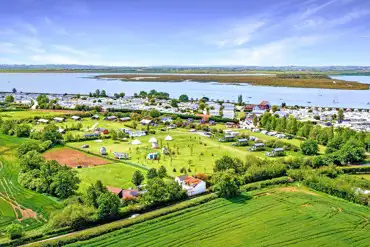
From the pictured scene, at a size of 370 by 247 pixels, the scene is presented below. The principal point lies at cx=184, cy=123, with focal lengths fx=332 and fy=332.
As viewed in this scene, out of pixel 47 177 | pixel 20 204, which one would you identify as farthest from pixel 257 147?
pixel 20 204

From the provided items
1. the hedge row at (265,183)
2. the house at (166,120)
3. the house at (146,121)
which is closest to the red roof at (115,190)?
the hedge row at (265,183)

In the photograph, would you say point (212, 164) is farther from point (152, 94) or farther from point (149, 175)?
point (152, 94)

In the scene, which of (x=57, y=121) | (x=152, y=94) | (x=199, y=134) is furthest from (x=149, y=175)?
(x=152, y=94)

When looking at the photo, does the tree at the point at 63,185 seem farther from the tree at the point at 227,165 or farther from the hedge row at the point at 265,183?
the hedge row at the point at 265,183

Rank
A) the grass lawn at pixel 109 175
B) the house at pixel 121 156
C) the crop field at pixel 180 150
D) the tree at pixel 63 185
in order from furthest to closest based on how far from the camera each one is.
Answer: the house at pixel 121 156 → the crop field at pixel 180 150 → the grass lawn at pixel 109 175 → the tree at pixel 63 185

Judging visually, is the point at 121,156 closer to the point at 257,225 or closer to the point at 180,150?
the point at 180,150

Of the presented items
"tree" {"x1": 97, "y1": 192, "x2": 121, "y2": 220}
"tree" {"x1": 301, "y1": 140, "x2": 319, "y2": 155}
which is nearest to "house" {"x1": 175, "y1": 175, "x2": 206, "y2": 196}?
"tree" {"x1": 97, "y1": 192, "x2": 121, "y2": 220}
